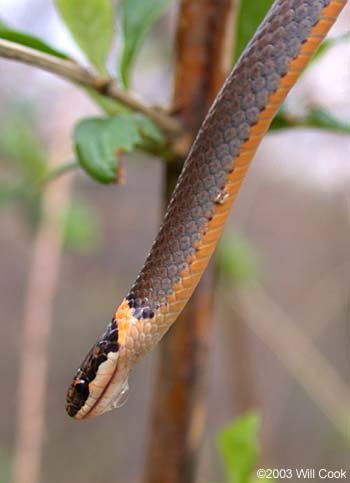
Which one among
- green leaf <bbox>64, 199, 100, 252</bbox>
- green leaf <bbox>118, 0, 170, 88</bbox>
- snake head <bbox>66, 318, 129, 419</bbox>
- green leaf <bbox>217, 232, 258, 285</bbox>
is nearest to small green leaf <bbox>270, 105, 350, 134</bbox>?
green leaf <bbox>118, 0, 170, 88</bbox>

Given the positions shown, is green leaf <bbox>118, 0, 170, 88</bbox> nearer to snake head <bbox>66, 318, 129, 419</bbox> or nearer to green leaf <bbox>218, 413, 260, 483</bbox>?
snake head <bbox>66, 318, 129, 419</bbox>

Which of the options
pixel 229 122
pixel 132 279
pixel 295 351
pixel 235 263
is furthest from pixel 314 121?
pixel 132 279

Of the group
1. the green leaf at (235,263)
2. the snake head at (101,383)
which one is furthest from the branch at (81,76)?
the green leaf at (235,263)

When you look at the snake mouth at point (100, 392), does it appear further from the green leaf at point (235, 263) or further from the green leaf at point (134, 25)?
the green leaf at point (235, 263)

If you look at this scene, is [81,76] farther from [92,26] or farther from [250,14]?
[250,14]

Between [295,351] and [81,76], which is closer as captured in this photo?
[81,76]

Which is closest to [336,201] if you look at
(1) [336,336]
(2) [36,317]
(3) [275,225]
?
(3) [275,225]
